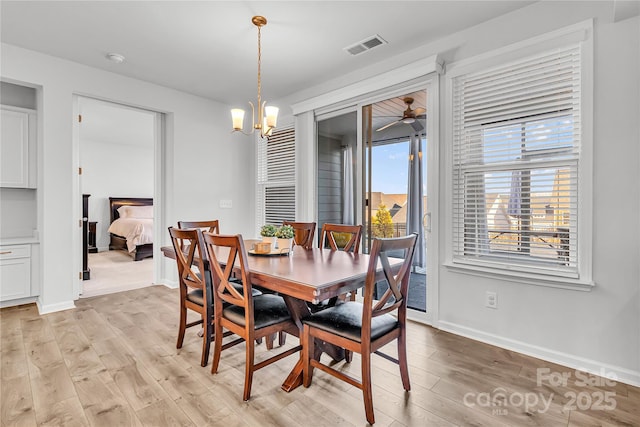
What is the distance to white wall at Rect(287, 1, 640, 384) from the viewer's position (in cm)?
206

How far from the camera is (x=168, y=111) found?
4.25m

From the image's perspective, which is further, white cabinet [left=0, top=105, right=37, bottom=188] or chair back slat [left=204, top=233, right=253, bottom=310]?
white cabinet [left=0, top=105, right=37, bottom=188]

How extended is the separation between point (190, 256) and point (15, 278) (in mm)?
2620

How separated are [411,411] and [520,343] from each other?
127 cm

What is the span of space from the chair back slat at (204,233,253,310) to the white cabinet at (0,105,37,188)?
2987 millimetres

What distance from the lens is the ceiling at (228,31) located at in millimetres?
2490

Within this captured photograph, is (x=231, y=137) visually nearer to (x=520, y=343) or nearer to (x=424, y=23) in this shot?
(x=424, y=23)

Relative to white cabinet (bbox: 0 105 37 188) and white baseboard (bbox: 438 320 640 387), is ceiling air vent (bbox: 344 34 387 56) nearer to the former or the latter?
white baseboard (bbox: 438 320 640 387)

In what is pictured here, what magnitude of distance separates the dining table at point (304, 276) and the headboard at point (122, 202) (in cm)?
635

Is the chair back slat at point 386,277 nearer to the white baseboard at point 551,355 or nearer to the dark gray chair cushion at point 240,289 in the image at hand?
the dark gray chair cushion at point 240,289

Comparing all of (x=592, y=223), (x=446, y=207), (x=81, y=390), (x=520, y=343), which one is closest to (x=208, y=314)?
(x=81, y=390)

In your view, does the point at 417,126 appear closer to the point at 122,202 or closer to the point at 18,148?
the point at 18,148

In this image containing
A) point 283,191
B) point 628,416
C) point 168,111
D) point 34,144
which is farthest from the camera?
point 283,191

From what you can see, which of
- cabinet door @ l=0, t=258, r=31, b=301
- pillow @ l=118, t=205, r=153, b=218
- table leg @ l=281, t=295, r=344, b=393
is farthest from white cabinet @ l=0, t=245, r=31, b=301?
pillow @ l=118, t=205, r=153, b=218
